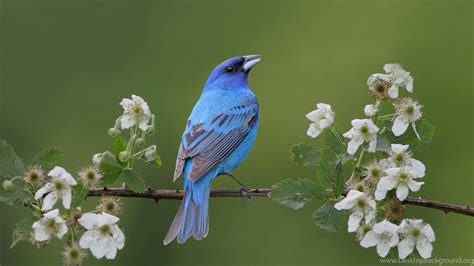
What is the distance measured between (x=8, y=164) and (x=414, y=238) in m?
1.76

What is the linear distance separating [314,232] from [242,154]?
6.79m

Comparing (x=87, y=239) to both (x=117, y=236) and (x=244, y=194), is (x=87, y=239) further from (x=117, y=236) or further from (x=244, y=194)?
(x=244, y=194)

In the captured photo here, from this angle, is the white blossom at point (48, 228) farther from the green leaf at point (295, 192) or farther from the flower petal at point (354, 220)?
the flower petal at point (354, 220)

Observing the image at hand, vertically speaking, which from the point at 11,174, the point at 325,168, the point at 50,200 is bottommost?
the point at 50,200

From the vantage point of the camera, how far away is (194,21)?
17.8 m

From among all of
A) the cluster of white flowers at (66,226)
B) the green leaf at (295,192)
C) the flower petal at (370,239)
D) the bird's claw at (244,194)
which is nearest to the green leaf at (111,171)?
the cluster of white flowers at (66,226)

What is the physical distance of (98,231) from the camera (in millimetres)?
3480

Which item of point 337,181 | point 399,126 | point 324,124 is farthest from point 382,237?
point 324,124

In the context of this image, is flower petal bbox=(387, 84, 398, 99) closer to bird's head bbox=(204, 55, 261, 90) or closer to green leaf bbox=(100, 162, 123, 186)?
green leaf bbox=(100, 162, 123, 186)

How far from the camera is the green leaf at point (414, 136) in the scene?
3.73 metres

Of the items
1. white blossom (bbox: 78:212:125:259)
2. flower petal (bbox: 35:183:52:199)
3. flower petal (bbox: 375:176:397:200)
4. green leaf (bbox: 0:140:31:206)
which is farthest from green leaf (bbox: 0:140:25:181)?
flower petal (bbox: 375:176:397:200)

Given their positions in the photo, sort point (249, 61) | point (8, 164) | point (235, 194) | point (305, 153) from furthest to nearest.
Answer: point (249, 61) → point (235, 194) → point (305, 153) → point (8, 164)

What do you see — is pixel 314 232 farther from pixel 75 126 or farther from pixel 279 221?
pixel 75 126

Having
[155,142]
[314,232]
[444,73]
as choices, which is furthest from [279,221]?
[444,73]
